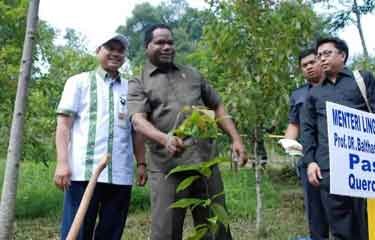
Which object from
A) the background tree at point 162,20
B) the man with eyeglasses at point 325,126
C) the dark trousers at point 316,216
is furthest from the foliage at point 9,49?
the background tree at point 162,20

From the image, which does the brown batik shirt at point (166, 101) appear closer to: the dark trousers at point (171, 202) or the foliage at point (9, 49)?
the dark trousers at point (171, 202)

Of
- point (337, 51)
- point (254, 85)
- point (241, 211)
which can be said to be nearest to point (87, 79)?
point (337, 51)

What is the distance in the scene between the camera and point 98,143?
3.17 metres

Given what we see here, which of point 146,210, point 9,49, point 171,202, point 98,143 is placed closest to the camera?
A: point 171,202

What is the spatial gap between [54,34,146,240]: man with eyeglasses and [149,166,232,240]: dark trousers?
230 millimetres

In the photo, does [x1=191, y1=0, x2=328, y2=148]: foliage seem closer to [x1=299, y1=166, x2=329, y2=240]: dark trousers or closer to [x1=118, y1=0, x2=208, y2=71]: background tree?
[x1=299, y1=166, x2=329, y2=240]: dark trousers

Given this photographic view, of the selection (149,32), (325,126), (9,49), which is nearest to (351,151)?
(325,126)

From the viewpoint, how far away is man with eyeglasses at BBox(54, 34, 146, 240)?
3.15m

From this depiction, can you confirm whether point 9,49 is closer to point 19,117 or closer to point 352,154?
point 19,117

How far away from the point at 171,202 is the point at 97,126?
1.90 feet

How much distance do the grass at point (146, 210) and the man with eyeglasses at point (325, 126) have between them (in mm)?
2524

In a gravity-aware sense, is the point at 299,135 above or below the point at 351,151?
above

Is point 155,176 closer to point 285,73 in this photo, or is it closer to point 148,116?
point 148,116

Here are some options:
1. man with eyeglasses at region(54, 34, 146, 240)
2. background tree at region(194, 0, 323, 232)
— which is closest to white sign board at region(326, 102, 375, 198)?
man with eyeglasses at region(54, 34, 146, 240)
